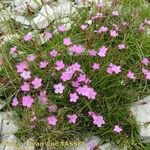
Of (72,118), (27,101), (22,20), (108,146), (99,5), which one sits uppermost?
(99,5)

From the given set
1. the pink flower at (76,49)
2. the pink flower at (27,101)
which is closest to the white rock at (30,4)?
the pink flower at (76,49)

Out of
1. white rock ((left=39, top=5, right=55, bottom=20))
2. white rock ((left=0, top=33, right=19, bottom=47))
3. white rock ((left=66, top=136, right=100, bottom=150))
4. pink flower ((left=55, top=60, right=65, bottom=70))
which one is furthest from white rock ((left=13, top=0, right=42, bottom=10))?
white rock ((left=66, top=136, right=100, bottom=150))

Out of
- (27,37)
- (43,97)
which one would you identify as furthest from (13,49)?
(43,97)

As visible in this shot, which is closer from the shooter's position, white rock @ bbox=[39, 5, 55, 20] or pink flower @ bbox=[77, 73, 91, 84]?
pink flower @ bbox=[77, 73, 91, 84]

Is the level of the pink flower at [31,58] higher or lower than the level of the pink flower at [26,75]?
higher

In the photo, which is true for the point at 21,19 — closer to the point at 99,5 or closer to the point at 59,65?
the point at 99,5


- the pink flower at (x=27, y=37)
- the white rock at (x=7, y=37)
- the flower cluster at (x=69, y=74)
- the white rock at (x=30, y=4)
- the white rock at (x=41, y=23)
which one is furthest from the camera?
the white rock at (x=30, y=4)

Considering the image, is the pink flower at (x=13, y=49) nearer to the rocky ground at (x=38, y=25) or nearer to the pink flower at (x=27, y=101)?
the rocky ground at (x=38, y=25)

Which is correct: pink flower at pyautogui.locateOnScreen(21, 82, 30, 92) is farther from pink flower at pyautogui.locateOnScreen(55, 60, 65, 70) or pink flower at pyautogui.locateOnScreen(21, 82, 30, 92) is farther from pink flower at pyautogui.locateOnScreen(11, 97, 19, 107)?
pink flower at pyautogui.locateOnScreen(55, 60, 65, 70)
